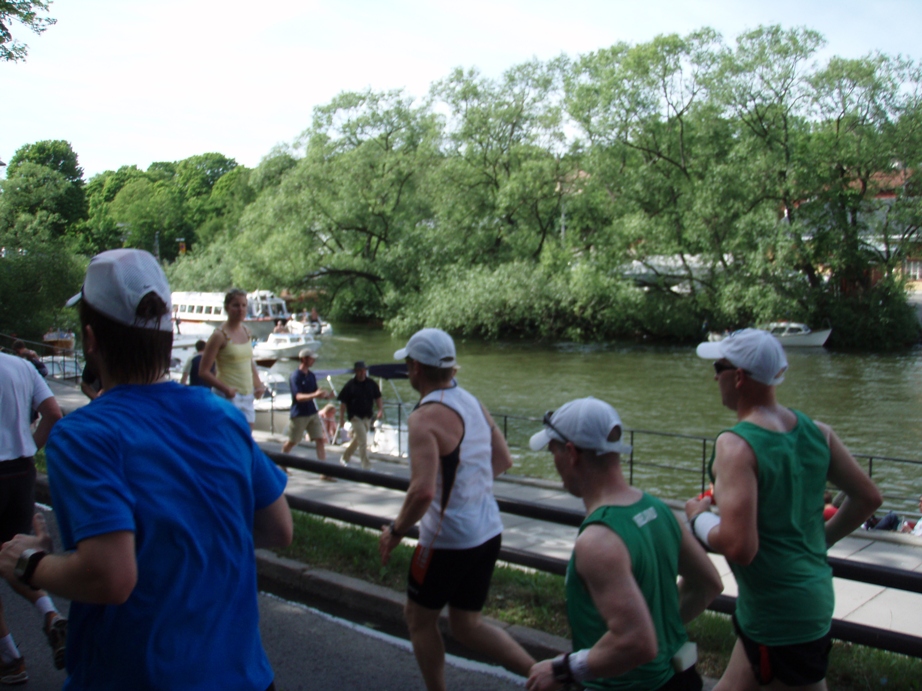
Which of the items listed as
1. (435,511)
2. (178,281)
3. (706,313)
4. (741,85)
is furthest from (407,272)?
(435,511)

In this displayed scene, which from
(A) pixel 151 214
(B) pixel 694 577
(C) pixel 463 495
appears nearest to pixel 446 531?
(C) pixel 463 495

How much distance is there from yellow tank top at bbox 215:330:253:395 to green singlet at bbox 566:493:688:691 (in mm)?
6125

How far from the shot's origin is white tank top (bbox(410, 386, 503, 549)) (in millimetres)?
4047

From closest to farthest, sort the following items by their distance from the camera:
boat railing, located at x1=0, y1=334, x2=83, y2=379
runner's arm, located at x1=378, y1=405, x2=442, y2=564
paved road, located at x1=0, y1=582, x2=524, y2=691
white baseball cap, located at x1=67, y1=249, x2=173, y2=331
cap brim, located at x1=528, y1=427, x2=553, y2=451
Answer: white baseball cap, located at x1=67, y1=249, x2=173, y2=331 < cap brim, located at x1=528, y1=427, x2=553, y2=451 < runner's arm, located at x1=378, y1=405, x2=442, y2=564 < paved road, located at x1=0, y1=582, x2=524, y2=691 < boat railing, located at x1=0, y1=334, x2=83, y2=379

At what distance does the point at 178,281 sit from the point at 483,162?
33016 millimetres

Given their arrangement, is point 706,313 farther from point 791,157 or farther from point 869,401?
point 869,401

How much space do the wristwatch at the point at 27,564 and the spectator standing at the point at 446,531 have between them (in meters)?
2.06

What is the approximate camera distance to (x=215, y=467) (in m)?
2.08

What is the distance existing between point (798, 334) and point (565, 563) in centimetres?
4300

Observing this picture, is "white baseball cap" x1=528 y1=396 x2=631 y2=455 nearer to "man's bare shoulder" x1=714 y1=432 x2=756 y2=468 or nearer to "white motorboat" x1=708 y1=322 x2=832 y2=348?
"man's bare shoulder" x1=714 y1=432 x2=756 y2=468

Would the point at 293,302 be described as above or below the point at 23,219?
below

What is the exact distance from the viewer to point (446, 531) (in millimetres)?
4047

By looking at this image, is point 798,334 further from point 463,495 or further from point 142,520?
point 142,520

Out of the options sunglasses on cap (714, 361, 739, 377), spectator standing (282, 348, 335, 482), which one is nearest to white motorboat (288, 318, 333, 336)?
spectator standing (282, 348, 335, 482)
